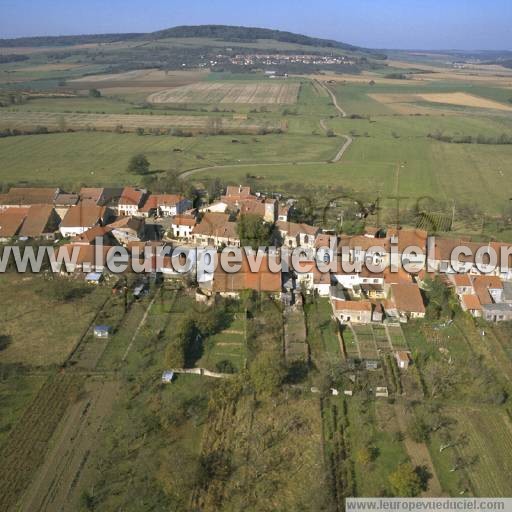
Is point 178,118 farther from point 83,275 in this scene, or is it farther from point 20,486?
point 20,486

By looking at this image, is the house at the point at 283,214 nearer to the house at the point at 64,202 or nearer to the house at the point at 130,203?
the house at the point at 130,203

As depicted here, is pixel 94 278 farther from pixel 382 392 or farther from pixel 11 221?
pixel 382 392

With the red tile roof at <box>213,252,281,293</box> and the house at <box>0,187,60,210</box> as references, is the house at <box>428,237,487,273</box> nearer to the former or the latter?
the red tile roof at <box>213,252,281,293</box>

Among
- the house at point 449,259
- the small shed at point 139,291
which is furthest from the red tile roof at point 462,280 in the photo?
the small shed at point 139,291

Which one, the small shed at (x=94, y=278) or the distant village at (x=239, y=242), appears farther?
the small shed at (x=94, y=278)

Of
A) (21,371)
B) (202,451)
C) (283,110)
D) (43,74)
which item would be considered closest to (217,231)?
(21,371)

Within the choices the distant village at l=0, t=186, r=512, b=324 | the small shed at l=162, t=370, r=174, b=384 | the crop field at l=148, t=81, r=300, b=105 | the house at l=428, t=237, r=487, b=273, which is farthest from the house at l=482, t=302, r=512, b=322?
the crop field at l=148, t=81, r=300, b=105

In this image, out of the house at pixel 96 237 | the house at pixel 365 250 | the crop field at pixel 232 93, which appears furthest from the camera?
the crop field at pixel 232 93

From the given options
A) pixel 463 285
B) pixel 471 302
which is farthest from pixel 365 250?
pixel 471 302
